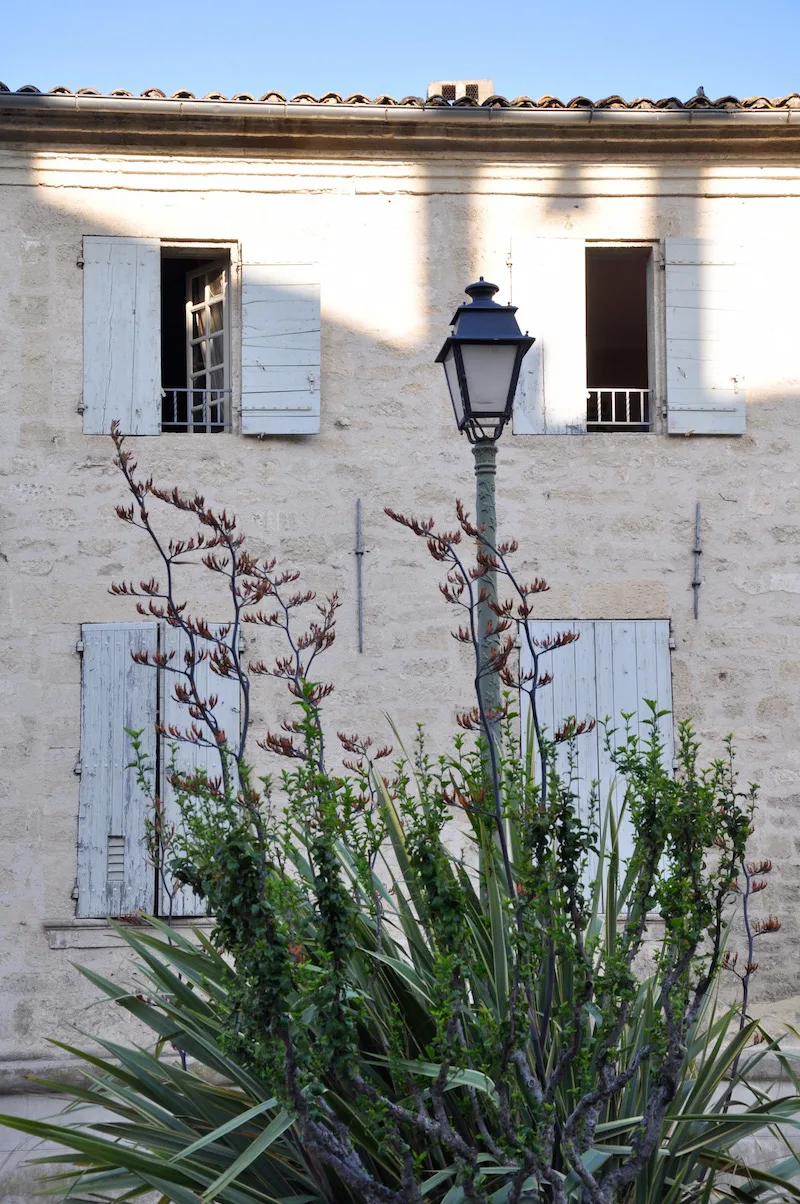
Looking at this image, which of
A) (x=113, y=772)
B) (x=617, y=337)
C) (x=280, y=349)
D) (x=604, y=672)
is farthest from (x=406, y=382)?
(x=617, y=337)

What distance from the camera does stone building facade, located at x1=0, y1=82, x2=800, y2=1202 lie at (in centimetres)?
678

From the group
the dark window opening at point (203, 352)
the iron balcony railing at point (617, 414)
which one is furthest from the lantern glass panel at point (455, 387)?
the dark window opening at point (203, 352)

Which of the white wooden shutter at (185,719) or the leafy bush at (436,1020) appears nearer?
the leafy bush at (436,1020)

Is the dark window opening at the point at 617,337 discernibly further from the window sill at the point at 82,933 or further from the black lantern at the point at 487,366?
the window sill at the point at 82,933

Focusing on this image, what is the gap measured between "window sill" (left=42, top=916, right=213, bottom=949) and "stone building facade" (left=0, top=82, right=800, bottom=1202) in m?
0.52

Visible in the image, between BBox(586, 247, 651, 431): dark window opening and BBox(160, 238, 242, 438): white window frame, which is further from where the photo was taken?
BBox(586, 247, 651, 431): dark window opening

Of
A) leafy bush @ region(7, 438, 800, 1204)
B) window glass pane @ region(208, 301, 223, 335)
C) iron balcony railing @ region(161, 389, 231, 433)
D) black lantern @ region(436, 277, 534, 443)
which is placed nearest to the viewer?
leafy bush @ region(7, 438, 800, 1204)

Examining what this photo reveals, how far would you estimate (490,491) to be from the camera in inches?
155

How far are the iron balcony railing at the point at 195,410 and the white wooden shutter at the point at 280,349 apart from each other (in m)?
0.20

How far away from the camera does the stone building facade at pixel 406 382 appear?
22.2ft

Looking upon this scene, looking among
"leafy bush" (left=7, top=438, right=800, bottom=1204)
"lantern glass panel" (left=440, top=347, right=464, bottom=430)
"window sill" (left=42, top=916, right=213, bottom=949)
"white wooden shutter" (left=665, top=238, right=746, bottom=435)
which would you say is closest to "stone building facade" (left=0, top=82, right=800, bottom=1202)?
"white wooden shutter" (left=665, top=238, right=746, bottom=435)

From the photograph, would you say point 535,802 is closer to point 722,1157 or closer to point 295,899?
point 295,899

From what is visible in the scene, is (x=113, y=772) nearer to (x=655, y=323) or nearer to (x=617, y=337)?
(x=655, y=323)

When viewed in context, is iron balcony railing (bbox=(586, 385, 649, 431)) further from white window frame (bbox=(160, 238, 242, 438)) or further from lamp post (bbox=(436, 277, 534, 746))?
lamp post (bbox=(436, 277, 534, 746))
